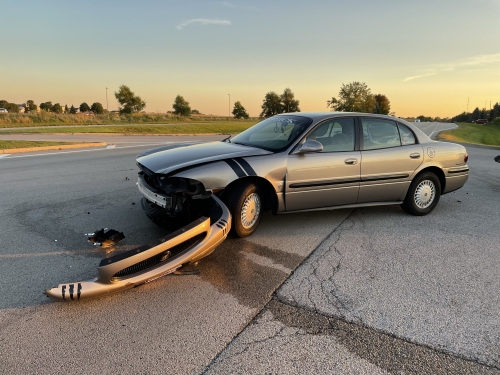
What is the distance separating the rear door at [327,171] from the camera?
450 cm

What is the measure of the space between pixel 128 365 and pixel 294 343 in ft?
3.60

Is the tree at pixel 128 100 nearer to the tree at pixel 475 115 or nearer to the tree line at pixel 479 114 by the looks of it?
the tree line at pixel 479 114

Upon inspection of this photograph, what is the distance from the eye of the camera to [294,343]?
2.48 m

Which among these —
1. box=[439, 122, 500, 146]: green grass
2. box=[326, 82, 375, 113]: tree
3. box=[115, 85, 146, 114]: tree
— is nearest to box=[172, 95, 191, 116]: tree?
box=[115, 85, 146, 114]: tree

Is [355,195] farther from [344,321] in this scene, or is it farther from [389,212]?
[344,321]

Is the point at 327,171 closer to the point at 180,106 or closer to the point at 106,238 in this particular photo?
the point at 106,238

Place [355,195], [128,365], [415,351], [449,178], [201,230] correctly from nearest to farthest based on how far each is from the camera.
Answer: [128,365] < [415,351] < [201,230] < [355,195] < [449,178]

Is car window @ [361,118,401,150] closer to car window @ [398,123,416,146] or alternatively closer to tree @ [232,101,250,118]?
car window @ [398,123,416,146]

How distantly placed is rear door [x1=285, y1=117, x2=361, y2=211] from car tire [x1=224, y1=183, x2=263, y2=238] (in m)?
0.42

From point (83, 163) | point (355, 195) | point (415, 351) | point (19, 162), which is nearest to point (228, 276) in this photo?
point (415, 351)

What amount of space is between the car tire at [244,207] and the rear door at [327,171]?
1.37ft

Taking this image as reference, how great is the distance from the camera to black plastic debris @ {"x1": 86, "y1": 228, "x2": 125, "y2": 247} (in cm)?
400

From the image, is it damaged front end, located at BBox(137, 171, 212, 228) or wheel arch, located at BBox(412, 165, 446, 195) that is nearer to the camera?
damaged front end, located at BBox(137, 171, 212, 228)

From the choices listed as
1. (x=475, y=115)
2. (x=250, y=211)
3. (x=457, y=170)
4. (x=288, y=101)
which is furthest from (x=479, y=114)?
(x=250, y=211)
